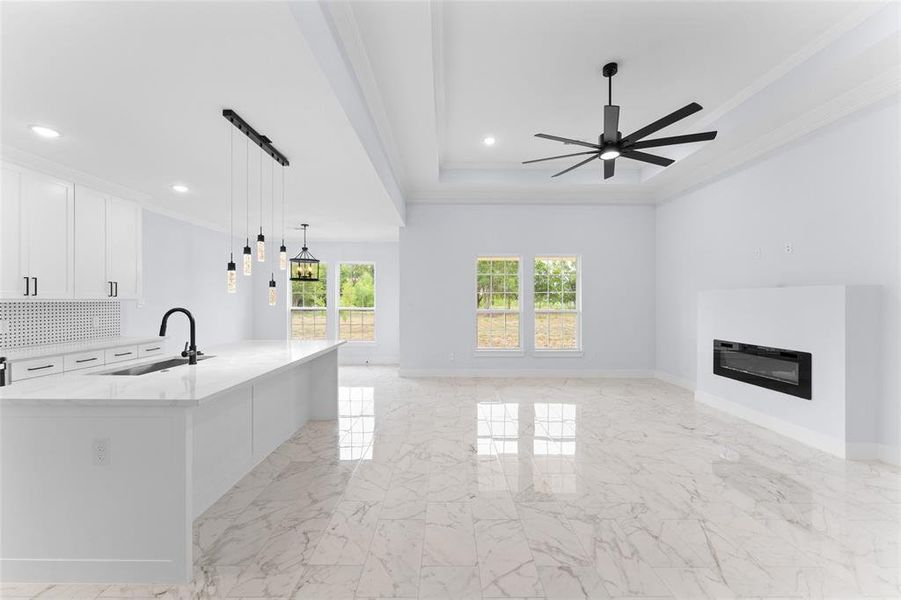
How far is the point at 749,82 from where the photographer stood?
3777 mm

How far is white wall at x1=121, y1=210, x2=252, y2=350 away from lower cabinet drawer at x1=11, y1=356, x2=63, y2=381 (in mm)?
1432

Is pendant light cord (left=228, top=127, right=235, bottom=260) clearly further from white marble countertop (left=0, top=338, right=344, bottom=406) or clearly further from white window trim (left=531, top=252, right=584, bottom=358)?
white window trim (left=531, top=252, right=584, bottom=358)

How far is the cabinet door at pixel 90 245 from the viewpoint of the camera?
13.7 ft

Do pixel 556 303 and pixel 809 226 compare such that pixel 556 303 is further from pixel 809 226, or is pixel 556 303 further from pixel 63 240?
pixel 63 240

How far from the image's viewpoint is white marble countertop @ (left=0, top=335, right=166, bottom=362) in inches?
136

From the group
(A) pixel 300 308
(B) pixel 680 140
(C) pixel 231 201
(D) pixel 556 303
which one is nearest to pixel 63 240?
(C) pixel 231 201

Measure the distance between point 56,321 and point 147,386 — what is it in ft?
11.4

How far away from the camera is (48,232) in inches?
152

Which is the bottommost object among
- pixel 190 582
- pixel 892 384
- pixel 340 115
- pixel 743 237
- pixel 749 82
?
pixel 190 582

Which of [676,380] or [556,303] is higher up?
[556,303]

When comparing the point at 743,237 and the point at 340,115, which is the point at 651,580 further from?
the point at 743,237

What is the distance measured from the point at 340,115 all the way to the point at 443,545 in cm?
274

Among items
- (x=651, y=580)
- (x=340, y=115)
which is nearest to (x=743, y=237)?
(x=651, y=580)

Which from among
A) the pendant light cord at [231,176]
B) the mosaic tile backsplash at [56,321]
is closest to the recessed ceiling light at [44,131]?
the pendant light cord at [231,176]
